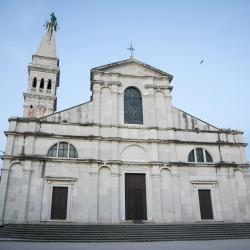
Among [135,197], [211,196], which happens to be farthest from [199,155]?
[135,197]

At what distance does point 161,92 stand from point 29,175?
12913mm

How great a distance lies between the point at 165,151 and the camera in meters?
21.1

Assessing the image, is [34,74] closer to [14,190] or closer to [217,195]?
[14,190]

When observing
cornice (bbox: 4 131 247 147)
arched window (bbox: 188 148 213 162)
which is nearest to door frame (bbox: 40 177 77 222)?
cornice (bbox: 4 131 247 147)

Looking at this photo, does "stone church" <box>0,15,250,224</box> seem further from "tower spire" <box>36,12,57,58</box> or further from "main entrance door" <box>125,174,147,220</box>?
"tower spire" <box>36,12,57,58</box>

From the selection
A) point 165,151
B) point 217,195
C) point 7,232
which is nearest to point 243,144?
point 217,195

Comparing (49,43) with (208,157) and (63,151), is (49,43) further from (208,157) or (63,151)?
(208,157)

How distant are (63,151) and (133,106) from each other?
712cm

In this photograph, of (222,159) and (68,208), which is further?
(222,159)

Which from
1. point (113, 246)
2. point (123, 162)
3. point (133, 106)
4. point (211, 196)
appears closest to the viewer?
point (113, 246)

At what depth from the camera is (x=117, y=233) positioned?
1459 centimetres

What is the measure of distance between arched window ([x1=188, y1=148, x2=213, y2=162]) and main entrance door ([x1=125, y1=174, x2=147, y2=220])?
4387 mm

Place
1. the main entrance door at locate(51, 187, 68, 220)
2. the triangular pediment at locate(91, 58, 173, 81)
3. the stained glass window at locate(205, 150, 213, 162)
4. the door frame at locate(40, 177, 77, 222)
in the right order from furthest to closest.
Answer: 1. the triangular pediment at locate(91, 58, 173, 81)
2. the stained glass window at locate(205, 150, 213, 162)
3. the main entrance door at locate(51, 187, 68, 220)
4. the door frame at locate(40, 177, 77, 222)

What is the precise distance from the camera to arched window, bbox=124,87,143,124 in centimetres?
2230
